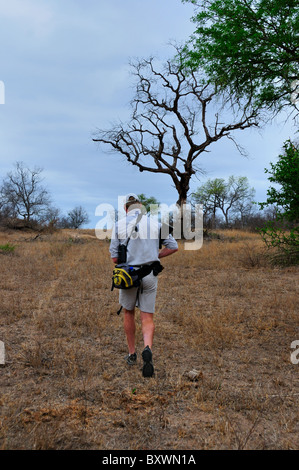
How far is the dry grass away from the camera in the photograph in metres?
2.69

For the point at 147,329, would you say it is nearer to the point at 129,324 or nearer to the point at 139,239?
the point at 129,324

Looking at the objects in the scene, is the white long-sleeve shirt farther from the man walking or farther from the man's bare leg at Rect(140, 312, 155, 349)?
the man's bare leg at Rect(140, 312, 155, 349)

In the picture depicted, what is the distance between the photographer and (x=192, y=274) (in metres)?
10.9

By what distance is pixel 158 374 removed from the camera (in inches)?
155

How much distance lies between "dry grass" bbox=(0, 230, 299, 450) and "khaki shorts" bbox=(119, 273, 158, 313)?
2.44 feet

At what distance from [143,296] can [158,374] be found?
898 millimetres
